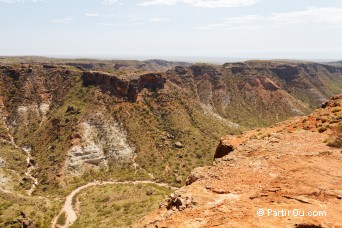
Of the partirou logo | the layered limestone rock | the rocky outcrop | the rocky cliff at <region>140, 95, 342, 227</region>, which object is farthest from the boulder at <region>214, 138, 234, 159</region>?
the rocky outcrop

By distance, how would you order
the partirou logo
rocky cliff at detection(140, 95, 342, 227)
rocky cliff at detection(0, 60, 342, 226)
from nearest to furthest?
the partirou logo
rocky cliff at detection(140, 95, 342, 227)
rocky cliff at detection(0, 60, 342, 226)

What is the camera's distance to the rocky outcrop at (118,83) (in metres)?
116

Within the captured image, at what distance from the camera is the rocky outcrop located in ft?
379

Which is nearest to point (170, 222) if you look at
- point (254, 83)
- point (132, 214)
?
point (132, 214)

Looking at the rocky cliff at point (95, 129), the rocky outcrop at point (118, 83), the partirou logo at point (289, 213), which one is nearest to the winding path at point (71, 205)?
the rocky cliff at point (95, 129)

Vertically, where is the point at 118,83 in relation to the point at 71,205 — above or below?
above

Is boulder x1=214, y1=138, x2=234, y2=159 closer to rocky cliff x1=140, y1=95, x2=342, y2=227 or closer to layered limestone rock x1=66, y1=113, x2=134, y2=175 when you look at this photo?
rocky cliff x1=140, y1=95, x2=342, y2=227

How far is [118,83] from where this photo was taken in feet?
379

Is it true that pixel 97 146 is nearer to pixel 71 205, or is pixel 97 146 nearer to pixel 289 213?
pixel 71 205

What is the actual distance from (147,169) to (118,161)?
31.3 feet

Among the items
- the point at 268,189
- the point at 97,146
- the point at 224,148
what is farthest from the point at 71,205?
the point at 268,189

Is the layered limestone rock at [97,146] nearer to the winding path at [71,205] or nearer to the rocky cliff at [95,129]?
the rocky cliff at [95,129]

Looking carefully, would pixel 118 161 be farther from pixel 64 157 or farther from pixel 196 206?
pixel 196 206

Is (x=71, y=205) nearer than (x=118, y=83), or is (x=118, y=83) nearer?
(x=71, y=205)
